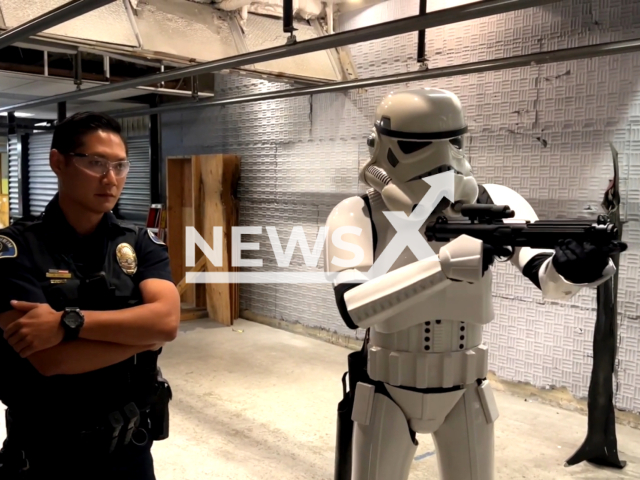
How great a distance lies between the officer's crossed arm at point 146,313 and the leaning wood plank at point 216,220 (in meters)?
4.21

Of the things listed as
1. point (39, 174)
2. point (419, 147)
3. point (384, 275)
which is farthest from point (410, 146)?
point (39, 174)

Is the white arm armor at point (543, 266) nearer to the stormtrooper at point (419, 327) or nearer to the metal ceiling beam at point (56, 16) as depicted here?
the stormtrooper at point (419, 327)

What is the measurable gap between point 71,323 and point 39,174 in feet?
27.1

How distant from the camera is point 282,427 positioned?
10.9 ft

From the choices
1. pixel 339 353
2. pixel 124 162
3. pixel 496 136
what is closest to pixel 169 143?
pixel 339 353

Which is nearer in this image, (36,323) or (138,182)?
(36,323)

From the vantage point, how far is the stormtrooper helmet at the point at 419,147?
176cm

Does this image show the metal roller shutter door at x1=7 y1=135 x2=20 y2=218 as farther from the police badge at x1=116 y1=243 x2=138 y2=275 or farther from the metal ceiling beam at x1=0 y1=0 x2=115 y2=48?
the police badge at x1=116 y1=243 x2=138 y2=275

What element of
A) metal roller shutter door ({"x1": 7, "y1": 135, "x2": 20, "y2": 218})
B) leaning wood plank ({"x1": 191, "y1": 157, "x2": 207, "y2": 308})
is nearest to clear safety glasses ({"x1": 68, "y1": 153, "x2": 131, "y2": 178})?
leaning wood plank ({"x1": 191, "y1": 157, "x2": 207, "y2": 308})

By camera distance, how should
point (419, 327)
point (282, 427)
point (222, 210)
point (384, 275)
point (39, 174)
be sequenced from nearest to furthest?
point (384, 275)
point (419, 327)
point (282, 427)
point (222, 210)
point (39, 174)

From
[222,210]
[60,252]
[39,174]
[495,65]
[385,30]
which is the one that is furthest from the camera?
[39,174]

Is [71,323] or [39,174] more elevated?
[39,174]

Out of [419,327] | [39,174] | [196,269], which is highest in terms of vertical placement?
[39,174]

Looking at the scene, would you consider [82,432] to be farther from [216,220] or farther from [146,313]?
[216,220]
